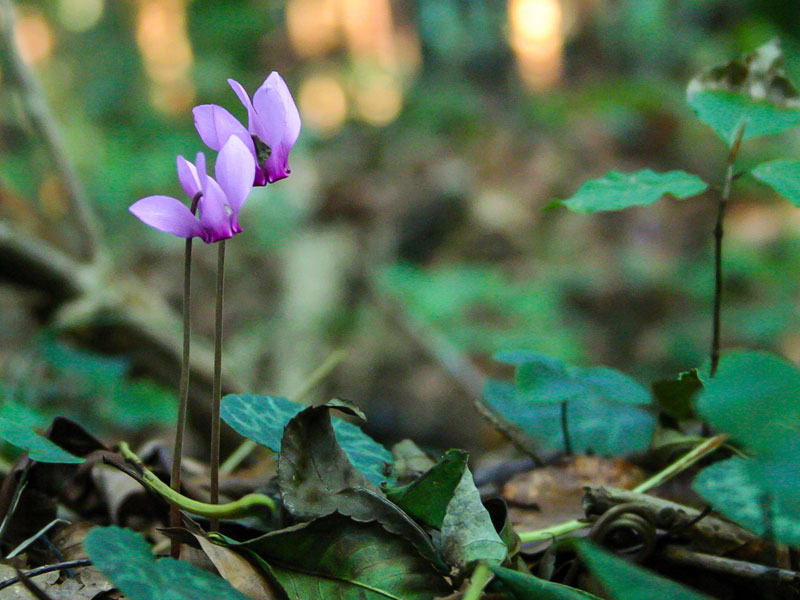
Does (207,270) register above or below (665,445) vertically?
below

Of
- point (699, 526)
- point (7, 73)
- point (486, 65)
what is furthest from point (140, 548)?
point (486, 65)

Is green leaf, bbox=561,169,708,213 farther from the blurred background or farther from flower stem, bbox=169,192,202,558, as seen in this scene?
the blurred background

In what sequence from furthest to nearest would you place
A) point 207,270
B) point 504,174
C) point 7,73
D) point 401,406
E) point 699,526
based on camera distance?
point 504,174, point 207,270, point 401,406, point 7,73, point 699,526

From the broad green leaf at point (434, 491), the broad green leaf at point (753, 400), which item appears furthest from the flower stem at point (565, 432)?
the broad green leaf at point (753, 400)

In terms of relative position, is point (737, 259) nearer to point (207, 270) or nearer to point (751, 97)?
point (207, 270)

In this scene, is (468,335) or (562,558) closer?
(562,558)
